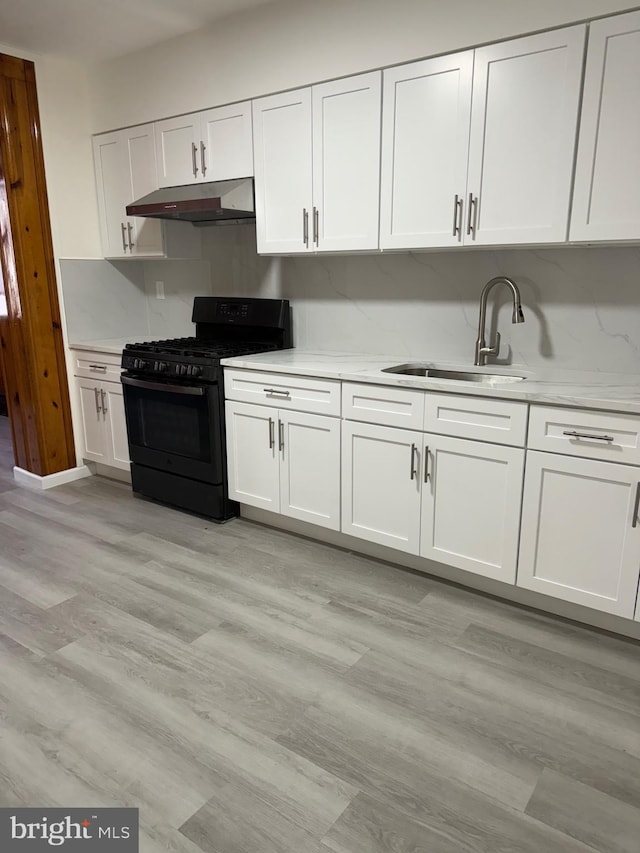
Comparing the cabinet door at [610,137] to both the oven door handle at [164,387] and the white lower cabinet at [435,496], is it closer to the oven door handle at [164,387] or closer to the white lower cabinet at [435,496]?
the white lower cabinet at [435,496]

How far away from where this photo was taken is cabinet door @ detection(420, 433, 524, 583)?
7.69 ft

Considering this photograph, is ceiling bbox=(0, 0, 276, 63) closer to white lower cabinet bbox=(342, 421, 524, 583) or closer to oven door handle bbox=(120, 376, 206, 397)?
oven door handle bbox=(120, 376, 206, 397)

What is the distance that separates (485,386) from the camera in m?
2.32

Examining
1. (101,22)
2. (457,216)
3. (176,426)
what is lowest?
(176,426)

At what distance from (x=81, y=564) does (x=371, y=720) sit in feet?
5.56

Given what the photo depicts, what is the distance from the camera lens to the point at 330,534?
306cm

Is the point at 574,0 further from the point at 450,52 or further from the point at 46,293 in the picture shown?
the point at 46,293

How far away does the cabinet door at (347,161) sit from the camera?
267 cm

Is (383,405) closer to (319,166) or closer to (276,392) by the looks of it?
(276,392)

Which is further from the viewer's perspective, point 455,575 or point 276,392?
point 276,392

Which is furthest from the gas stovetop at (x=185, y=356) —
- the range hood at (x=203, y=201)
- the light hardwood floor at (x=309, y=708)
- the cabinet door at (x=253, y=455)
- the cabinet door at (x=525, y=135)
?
the cabinet door at (x=525, y=135)

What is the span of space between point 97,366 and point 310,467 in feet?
5.68

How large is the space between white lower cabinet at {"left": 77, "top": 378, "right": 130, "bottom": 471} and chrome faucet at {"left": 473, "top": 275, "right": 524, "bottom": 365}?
220cm

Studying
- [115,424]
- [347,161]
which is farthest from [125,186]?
[347,161]
